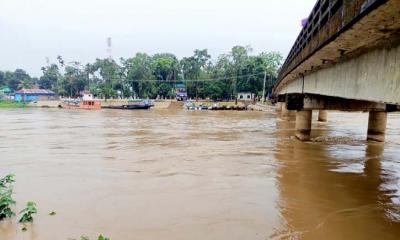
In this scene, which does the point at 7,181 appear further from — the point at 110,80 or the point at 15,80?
the point at 15,80

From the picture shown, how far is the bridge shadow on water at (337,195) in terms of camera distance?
750cm

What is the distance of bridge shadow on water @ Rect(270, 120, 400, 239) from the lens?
24.6 ft

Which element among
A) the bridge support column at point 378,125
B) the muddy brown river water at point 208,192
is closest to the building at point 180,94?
the bridge support column at point 378,125

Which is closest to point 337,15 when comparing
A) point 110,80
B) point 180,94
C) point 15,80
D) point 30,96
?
point 180,94

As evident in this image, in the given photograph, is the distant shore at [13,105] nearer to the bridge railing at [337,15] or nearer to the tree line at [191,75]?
the tree line at [191,75]

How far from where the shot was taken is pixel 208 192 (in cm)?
1037

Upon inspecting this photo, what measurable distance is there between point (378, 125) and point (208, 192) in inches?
608

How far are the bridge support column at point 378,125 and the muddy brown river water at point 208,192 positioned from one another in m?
2.93

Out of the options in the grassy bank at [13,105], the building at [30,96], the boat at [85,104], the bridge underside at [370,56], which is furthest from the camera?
the building at [30,96]

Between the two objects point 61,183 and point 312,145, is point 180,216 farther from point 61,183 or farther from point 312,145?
point 312,145

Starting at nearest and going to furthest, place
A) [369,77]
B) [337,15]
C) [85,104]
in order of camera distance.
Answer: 1. [337,15]
2. [369,77]
3. [85,104]

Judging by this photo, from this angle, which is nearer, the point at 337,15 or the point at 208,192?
the point at 337,15

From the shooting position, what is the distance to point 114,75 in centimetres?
9744

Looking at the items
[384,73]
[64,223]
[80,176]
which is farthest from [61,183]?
[384,73]
